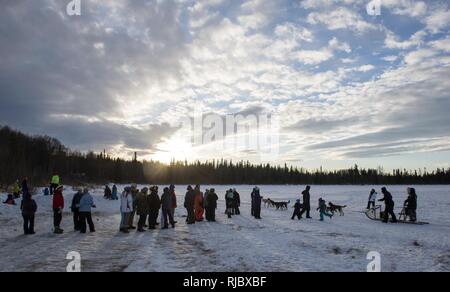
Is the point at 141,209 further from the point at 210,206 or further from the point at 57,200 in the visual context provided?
the point at 210,206

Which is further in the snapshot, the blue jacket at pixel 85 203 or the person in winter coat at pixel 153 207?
the person in winter coat at pixel 153 207

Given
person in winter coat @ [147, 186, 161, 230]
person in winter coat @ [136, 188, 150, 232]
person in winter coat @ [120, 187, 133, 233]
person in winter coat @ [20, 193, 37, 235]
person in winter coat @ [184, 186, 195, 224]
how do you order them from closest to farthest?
1. person in winter coat @ [20, 193, 37, 235]
2. person in winter coat @ [120, 187, 133, 233]
3. person in winter coat @ [136, 188, 150, 232]
4. person in winter coat @ [147, 186, 161, 230]
5. person in winter coat @ [184, 186, 195, 224]

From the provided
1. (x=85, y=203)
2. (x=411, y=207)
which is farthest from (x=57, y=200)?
Result: (x=411, y=207)

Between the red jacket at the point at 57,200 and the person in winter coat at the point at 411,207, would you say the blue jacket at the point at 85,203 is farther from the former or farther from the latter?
the person in winter coat at the point at 411,207

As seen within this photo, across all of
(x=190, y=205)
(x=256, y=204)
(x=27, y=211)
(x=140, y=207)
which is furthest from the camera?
(x=256, y=204)

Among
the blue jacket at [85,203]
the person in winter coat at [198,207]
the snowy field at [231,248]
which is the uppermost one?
the blue jacket at [85,203]

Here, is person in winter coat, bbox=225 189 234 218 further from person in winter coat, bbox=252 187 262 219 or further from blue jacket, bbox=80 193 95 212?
blue jacket, bbox=80 193 95 212

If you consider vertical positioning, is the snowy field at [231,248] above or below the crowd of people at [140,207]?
below

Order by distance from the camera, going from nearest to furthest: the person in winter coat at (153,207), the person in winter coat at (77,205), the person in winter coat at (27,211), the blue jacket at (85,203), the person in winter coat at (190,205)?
the person in winter coat at (27,211) → the blue jacket at (85,203) → the person in winter coat at (77,205) → the person in winter coat at (153,207) → the person in winter coat at (190,205)

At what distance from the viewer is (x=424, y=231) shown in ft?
49.5

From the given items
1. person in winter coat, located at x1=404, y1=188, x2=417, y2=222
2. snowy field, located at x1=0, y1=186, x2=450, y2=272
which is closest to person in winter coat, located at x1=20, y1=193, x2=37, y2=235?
snowy field, located at x1=0, y1=186, x2=450, y2=272

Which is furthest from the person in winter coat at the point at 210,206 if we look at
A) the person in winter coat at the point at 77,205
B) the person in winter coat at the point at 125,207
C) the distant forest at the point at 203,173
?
the distant forest at the point at 203,173
